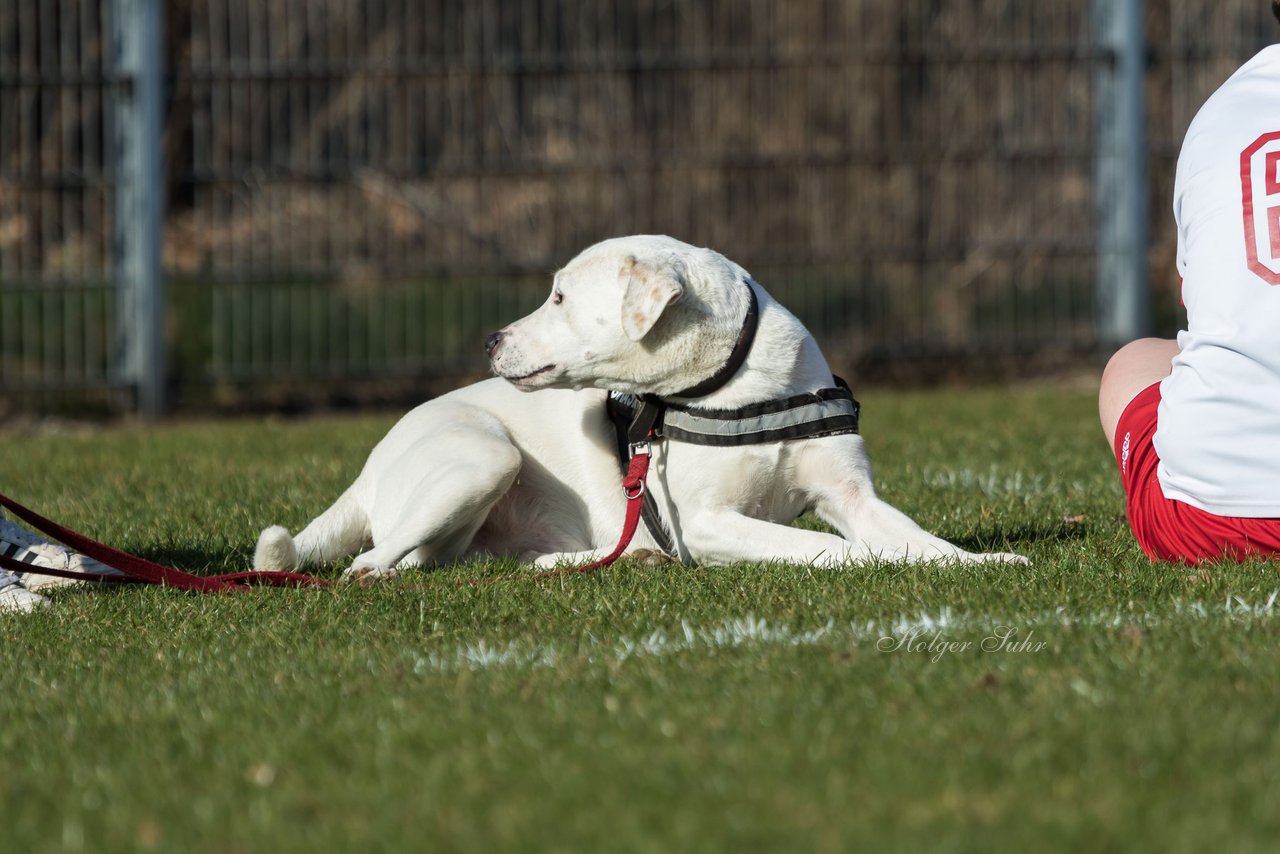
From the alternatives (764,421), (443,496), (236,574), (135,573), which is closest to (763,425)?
(764,421)

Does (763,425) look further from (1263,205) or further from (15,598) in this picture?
(15,598)

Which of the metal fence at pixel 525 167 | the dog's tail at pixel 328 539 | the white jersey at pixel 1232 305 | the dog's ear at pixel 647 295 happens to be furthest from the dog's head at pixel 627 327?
the metal fence at pixel 525 167

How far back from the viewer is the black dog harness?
16.6 ft

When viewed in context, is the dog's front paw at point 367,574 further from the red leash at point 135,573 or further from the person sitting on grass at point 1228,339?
the person sitting on grass at point 1228,339

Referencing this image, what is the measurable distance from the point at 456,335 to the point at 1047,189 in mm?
4820

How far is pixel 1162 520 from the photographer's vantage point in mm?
4723

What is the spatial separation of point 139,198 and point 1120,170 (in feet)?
24.6

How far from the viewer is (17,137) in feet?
38.7

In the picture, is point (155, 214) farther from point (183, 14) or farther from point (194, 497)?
point (194, 497)

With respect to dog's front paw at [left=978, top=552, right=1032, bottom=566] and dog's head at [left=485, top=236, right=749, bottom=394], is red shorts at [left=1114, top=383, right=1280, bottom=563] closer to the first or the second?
dog's front paw at [left=978, top=552, right=1032, bottom=566]

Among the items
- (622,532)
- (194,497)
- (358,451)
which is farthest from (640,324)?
(358,451)

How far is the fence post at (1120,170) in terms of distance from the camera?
42.4 ft

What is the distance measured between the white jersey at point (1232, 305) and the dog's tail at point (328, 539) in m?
2.74

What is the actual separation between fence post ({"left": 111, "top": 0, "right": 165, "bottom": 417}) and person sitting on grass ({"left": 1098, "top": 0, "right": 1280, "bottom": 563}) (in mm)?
8837
